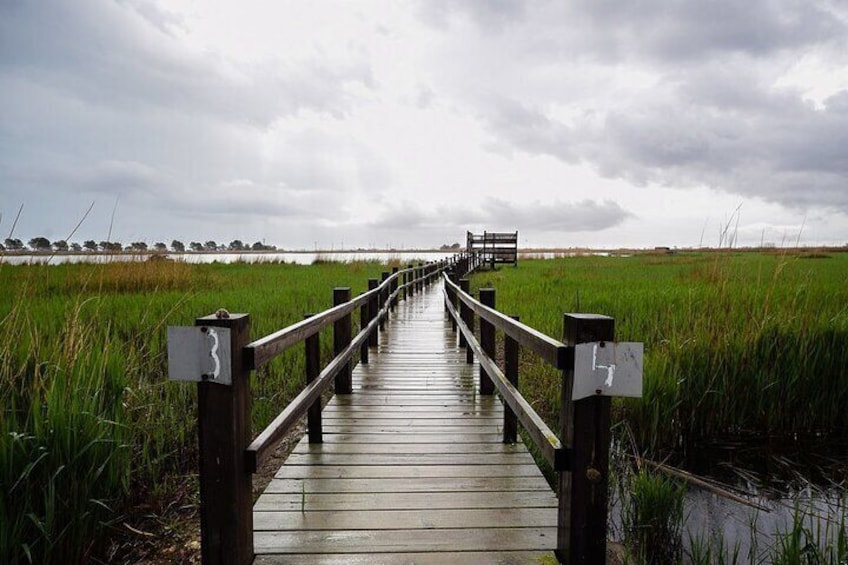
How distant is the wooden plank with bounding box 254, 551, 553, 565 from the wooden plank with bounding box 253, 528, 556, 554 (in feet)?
0.13

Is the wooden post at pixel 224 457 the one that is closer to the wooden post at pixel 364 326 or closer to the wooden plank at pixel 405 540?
the wooden plank at pixel 405 540

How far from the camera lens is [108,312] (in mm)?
7527

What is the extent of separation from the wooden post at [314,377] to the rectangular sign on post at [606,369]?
209cm

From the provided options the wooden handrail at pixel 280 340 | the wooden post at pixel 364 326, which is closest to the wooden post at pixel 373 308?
the wooden post at pixel 364 326

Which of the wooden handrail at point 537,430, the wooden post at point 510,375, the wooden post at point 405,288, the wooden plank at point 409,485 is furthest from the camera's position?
the wooden post at point 405,288

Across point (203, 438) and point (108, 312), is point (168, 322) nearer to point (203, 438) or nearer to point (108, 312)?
point (108, 312)

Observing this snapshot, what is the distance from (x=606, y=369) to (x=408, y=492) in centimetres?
161

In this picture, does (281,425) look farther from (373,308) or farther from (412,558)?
(373,308)

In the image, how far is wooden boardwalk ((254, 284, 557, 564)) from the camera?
7.74 feet

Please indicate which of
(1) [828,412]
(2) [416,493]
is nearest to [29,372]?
(2) [416,493]

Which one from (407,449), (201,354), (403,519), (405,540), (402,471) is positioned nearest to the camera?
(201,354)

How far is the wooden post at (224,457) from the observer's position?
6.35ft

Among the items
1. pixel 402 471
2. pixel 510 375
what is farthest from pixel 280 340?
pixel 510 375

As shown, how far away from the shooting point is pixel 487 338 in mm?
4539
